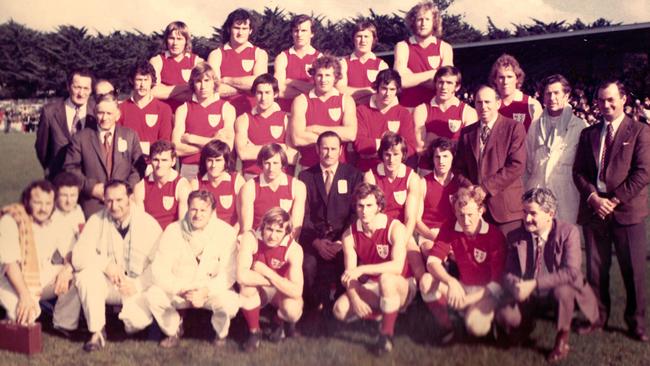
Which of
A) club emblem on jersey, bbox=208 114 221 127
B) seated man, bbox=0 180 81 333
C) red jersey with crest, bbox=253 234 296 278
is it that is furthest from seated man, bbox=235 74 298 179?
seated man, bbox=0 180 81 333

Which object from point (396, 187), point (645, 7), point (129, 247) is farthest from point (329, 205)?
point (645, 7)

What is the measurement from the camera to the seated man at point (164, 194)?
414cm

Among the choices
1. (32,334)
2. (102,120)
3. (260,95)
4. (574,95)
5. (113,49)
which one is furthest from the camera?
(574,95)

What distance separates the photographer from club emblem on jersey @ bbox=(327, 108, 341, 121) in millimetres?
4633

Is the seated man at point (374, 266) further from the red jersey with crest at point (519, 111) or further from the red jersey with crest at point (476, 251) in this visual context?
the red jersey with crest at point (519, 111)

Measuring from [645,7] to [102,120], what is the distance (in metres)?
3.90

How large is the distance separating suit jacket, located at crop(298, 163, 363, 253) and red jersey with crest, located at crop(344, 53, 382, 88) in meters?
1.07

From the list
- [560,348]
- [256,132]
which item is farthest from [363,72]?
[560,348]

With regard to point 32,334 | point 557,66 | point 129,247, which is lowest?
point 32,334

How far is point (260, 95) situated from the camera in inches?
178

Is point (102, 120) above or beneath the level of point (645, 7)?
beneath

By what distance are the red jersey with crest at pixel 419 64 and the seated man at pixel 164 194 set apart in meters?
2.00

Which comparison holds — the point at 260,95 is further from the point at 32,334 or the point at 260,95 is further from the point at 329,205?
the point at 32,334

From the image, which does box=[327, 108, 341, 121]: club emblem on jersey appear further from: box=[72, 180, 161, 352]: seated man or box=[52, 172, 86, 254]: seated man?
box=[52, 172, 86, 254]: seated man
